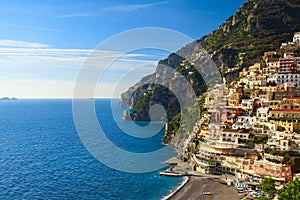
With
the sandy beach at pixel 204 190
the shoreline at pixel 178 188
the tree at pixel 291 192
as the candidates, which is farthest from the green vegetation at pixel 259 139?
the tree at pixel 291 192

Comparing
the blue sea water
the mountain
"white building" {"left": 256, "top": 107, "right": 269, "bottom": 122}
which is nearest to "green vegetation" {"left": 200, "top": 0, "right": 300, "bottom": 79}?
the mountain

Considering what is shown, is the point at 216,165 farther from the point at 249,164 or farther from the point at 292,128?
the point at 292,128

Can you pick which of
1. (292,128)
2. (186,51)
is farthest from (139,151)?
(186,51)

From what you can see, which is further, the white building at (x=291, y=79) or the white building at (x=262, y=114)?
the white building at (x=291, y=79)

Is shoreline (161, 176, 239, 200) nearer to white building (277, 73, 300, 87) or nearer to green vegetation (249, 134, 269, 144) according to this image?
green vegetation (249, 134, 269, 144)

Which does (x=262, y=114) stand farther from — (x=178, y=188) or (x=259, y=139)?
(x=178, y=188)

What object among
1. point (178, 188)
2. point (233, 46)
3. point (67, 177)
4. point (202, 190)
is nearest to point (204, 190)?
point (202, 190)

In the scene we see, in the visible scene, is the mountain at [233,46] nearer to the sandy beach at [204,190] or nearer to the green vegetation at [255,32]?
the green vegetation at [255,32]
